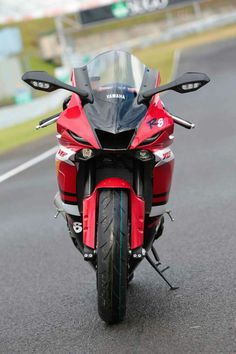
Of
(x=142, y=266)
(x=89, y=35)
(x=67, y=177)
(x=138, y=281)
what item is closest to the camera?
(x=67, y=177)

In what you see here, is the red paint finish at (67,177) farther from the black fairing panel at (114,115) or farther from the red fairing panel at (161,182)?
the red fairing panel at (161,182)

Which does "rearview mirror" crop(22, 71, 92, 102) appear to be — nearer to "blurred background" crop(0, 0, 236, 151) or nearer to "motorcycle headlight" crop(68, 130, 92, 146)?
Answer: "motorcycle headlight" crop(68, 130, 92, 146)

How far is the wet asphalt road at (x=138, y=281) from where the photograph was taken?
424 cm

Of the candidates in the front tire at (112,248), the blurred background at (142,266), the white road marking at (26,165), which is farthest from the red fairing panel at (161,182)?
the white road marking at (26,165)

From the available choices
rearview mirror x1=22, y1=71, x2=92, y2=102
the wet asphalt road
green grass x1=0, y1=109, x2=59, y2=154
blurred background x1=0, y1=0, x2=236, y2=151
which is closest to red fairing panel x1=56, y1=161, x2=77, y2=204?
rearview mirror x1=22, y1=71, x2=92, y2=102

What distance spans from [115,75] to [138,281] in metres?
1.57

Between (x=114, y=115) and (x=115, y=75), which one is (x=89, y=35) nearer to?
(x=115, y=75)

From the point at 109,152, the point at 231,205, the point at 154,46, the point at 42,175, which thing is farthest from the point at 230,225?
the point at 154,46

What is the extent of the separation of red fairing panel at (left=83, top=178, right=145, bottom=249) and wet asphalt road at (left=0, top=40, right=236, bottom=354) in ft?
1.83

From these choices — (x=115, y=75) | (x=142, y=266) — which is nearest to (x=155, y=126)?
(x=115, y=75)

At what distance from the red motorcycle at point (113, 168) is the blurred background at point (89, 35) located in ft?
45.9

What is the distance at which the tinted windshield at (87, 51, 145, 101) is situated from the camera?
4.53 meters

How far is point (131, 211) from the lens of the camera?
4.28 meters

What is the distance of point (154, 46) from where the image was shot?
151ft
